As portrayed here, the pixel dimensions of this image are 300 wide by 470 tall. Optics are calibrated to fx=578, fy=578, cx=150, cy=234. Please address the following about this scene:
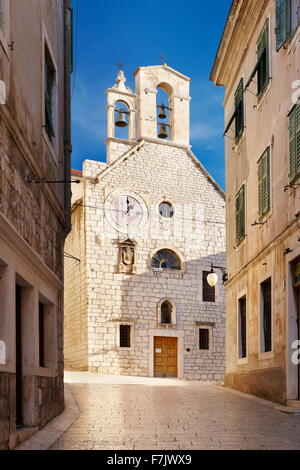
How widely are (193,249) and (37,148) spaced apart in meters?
19.3

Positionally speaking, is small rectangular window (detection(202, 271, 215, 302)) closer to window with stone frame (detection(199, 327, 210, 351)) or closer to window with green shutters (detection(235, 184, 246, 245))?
window with stone frame (detection(199, 327, 210, 351))

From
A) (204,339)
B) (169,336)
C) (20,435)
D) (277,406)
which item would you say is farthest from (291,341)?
(204,339)

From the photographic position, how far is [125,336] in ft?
83.5

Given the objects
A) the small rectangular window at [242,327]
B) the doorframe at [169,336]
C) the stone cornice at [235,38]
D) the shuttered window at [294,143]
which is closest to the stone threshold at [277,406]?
the small rectangular window at [242,327]

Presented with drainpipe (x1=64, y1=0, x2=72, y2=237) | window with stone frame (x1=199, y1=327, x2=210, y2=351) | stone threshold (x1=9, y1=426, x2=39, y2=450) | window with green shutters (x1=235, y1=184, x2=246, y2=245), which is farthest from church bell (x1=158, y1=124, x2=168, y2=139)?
stone threshold (x1=9, y1=426, x2=39, y2=450)

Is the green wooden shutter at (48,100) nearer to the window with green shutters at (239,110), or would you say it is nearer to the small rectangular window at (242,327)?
the window with green shutters at (239,110)

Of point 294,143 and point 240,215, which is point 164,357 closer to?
point 240,215

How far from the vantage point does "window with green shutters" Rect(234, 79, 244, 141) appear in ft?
49.7

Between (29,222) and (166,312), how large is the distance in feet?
62.5

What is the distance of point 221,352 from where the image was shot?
27125 millimetres

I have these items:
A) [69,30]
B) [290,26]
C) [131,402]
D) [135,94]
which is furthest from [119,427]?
Result: [135,94]

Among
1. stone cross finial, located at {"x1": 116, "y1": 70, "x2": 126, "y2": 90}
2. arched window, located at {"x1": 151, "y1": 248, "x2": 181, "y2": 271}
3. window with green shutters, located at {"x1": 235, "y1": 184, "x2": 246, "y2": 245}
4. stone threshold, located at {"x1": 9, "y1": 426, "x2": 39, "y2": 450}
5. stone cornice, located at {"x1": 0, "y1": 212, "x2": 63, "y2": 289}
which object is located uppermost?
stone cross finial, located at {"x1": 116, "y1": 70, "x2": 126, "y2": 90}

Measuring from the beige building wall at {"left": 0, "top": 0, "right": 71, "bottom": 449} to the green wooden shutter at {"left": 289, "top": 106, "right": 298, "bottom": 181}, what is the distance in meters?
4.29

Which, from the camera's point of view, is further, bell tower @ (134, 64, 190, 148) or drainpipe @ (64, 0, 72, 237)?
bell tower @ (134, 64, 190, 148)
